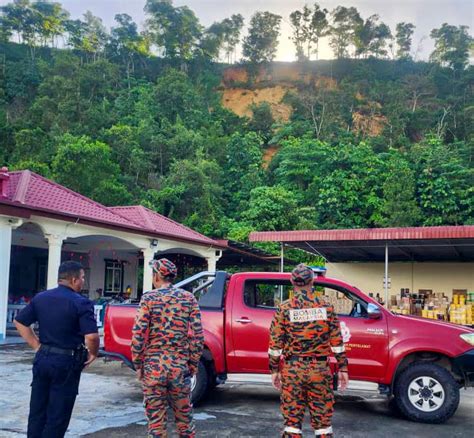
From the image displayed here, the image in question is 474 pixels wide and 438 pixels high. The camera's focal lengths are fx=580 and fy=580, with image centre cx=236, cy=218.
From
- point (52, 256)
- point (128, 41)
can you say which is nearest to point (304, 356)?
point (52, 256)

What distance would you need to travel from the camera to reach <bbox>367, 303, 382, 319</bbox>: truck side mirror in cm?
740

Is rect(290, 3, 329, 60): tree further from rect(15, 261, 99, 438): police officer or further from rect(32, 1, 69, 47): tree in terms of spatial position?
rect(15, 261, 99, 438): police officer

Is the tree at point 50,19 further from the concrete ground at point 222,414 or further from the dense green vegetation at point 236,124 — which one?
the concrete ground at point 222,414

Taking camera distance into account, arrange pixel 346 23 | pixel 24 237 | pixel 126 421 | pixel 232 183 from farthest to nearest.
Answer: pixel 346 23 < pixel 232 183 < pixel 24 237 < pixel 126 421

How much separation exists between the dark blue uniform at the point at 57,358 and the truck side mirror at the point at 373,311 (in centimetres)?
395

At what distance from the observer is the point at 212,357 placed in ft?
25.4

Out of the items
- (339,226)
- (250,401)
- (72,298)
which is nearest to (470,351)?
(250,401)

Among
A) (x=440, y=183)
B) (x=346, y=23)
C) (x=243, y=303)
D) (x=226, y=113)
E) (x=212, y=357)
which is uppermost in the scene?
(x=346, y=23)

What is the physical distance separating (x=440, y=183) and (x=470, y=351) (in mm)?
36348

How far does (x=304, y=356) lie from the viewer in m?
4.76

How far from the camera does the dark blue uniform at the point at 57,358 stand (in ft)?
14.9

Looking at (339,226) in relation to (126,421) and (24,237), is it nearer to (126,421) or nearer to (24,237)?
(24,237)

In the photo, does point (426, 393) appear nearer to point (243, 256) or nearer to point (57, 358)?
point (57, 358)

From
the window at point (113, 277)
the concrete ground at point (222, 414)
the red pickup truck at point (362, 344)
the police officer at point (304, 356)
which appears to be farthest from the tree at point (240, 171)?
the police officer at point (304, 356)
